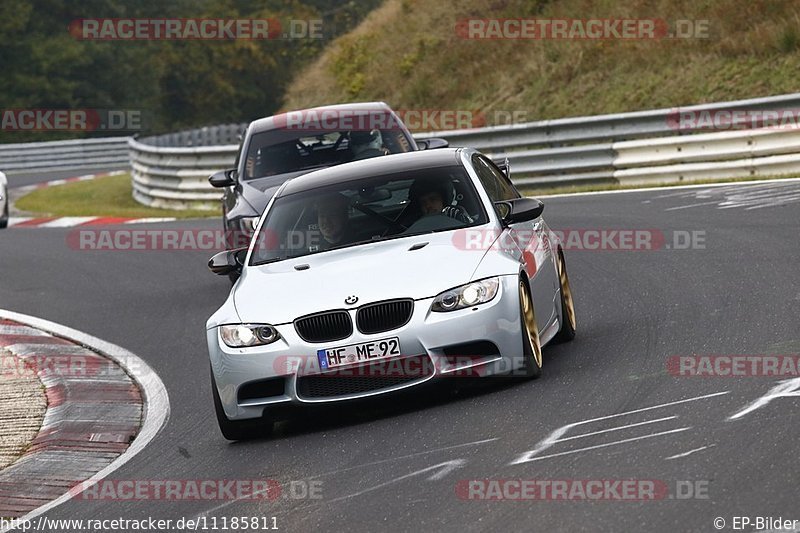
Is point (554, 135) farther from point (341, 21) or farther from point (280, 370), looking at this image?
point (341, 21)

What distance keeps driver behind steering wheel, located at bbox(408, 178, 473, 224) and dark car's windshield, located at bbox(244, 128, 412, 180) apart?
5.55 metres

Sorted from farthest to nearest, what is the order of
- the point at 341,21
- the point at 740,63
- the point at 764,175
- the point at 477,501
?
the point at 341,21 → the point at 740,63 → the point at 764,175 → the point at 477,501

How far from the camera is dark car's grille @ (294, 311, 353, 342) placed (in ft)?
26.0

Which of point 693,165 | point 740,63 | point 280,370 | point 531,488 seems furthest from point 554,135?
point 531,488

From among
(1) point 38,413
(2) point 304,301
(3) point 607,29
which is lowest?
(1) point 38,413

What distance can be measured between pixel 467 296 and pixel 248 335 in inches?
48.5

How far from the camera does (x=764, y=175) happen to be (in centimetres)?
1998

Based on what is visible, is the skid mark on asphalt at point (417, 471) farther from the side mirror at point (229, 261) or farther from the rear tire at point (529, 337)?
the side mirror at point (229, 261)

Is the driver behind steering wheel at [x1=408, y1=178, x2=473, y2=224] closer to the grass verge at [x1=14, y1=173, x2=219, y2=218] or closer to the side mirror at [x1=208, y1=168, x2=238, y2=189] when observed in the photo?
the side mirror at [x1=208, y1=168, x2=238, y2=189]

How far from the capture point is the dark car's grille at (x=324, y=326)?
7930 millimetres

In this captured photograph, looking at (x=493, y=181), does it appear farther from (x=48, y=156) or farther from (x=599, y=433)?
(x=48, y=156)

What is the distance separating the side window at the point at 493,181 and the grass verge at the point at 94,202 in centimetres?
1511

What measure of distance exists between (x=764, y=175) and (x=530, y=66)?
12217 millimetres

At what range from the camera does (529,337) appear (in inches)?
324
